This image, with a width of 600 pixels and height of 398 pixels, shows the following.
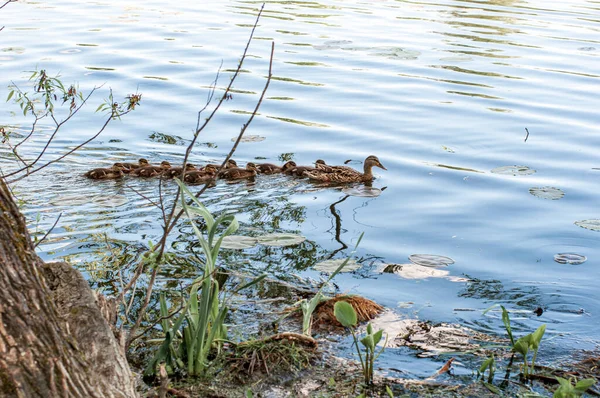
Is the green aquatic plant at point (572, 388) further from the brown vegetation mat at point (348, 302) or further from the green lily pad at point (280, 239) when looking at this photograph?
the green lily pad at point (280, 239)

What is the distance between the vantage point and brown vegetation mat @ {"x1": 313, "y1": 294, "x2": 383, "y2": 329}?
15.6 ft

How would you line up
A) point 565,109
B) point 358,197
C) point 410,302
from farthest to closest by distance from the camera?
point 565,109
point 358,197
point 410,302

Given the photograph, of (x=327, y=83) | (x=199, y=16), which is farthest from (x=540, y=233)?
(x=199, y=16)

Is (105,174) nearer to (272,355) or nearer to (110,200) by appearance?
(110,200)

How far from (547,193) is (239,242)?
3.25 metres

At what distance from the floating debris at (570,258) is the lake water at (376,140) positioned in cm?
8

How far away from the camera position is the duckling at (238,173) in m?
7.89

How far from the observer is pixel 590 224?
6.92 meters

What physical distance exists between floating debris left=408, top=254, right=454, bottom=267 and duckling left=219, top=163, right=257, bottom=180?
2345 millimetres

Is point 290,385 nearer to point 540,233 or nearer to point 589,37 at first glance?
point 540,233

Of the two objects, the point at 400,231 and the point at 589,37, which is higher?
the point at 589,37

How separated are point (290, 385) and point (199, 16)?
584 inches

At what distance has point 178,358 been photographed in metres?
4.01

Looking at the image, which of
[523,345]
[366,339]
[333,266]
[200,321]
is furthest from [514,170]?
[200,321]
